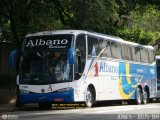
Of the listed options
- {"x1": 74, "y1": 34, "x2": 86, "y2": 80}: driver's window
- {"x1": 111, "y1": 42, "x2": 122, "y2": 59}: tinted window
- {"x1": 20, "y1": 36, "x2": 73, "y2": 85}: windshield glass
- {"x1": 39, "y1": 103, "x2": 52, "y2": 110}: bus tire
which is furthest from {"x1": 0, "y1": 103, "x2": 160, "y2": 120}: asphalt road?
{"x1": 111, "y1": 42, "x2": 122, "y2": 59}: tinted window

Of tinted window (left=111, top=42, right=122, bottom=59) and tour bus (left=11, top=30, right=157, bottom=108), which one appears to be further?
tinted window (left=111, top=42, right=122, bottom=59)

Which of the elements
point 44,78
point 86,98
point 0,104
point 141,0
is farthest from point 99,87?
point 141,0

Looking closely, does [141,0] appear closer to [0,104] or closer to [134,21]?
[134,21]

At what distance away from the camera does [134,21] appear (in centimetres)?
3538

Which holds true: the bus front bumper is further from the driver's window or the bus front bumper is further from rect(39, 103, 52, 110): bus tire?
rect(39, 103, 52, 110): bus tire

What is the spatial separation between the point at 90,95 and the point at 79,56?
2225 millimetres

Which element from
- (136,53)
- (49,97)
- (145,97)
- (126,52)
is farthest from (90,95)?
(145,97)

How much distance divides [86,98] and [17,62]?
153 inches

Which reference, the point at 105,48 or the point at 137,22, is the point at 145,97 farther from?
the point at 137,22

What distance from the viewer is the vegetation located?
2541 cm

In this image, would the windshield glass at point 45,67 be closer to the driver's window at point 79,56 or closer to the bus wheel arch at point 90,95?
the driver's window at point 79,56

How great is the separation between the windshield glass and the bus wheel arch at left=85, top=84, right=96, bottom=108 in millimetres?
1706

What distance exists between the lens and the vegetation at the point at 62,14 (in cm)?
2541

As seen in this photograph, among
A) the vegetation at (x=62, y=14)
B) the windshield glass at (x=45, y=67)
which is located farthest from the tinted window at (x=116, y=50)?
the windshield glass at (x=45, y=67)
